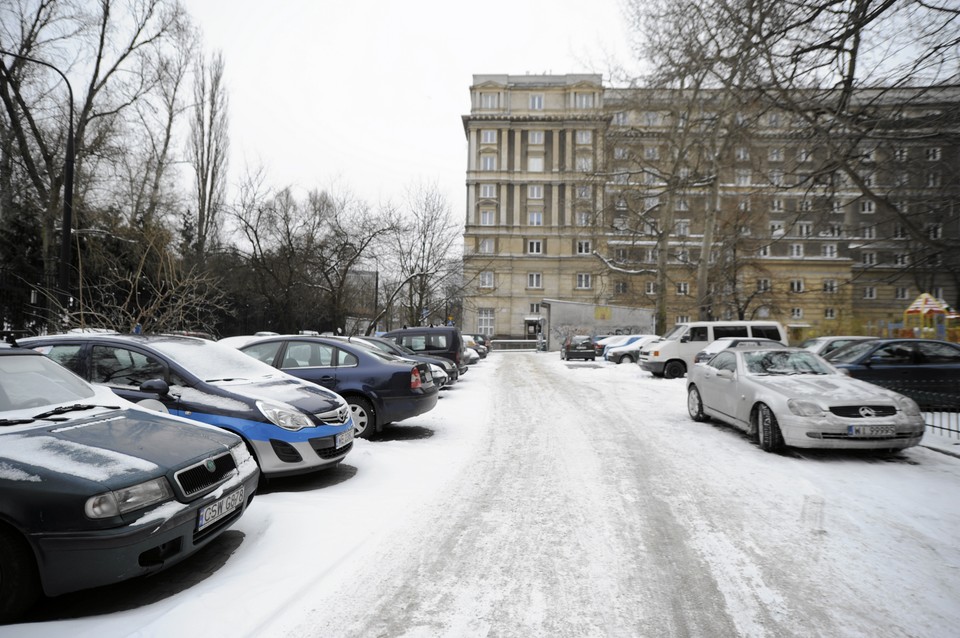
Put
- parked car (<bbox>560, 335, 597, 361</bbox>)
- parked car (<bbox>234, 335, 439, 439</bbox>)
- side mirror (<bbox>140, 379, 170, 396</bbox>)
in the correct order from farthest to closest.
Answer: parked car (<bbox>560, 335, 597, 361</bbox>) → parked car (<bbox>234, 335, 439, 439</bbox>) → side mirror (<bbox>140, 379, 170, 396</bbox>)

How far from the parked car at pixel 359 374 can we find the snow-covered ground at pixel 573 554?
877mm

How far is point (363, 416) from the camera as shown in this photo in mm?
8102

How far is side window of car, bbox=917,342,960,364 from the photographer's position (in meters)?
11.8

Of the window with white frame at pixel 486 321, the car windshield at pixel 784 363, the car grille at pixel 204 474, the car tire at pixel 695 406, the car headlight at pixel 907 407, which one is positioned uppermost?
the window with white frame at pixel 486 321

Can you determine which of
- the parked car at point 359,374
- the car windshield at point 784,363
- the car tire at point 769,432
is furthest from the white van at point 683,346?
the parked car at point 359,374

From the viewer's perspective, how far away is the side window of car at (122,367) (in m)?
5.60

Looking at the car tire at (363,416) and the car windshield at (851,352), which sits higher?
the car windshield at (851,352)

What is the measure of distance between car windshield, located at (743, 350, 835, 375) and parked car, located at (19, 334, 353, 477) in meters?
6.36

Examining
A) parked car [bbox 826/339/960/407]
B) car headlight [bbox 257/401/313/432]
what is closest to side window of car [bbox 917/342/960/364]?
parked car [bbox 826/339/960/407]

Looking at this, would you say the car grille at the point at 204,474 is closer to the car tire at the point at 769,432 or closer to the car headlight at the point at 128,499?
the car headlight at the point at 128,499

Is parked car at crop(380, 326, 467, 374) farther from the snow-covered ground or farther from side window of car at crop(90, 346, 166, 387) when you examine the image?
side window of car at crop(90, 346, 166, 387)

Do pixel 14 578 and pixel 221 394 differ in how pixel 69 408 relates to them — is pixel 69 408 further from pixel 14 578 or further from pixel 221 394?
pixel 221 394

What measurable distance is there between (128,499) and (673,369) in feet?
62.9

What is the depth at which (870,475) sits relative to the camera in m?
6.21
